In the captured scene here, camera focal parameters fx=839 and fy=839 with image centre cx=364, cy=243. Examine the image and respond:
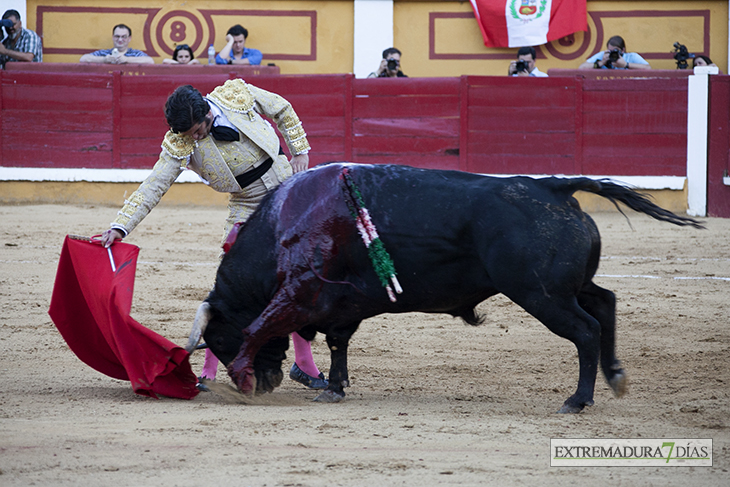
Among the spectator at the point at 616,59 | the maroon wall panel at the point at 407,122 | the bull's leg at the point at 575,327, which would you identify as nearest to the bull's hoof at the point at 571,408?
the bull's leg at the point at 575,327

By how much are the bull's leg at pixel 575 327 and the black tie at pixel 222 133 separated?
1.19 metres

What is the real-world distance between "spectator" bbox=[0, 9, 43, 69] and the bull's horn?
6636 millimetres

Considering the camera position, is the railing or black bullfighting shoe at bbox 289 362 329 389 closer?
black bullfighting shoe at bbox 289 362 329 389

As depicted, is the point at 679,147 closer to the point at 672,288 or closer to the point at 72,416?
the point at 672,288

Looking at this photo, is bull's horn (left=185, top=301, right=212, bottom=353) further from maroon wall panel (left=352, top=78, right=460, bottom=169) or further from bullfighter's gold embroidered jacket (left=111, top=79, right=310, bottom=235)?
maroon wall panel (left=352, top=78, right=460, bottom=169)

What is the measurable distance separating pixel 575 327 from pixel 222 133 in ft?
4.60

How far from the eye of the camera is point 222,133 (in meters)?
3.02

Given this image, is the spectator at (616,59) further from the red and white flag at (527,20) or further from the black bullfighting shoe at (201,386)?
the black bullfighting shoe at (201,386)

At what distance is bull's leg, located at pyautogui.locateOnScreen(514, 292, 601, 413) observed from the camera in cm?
267

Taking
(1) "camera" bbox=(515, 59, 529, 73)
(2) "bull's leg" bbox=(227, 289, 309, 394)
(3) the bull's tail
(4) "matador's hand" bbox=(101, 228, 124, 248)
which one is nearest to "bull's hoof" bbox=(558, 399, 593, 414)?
(3) the bull's tail

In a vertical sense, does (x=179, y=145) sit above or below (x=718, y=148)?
below

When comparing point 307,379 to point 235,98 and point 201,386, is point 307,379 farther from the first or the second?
point 235,98

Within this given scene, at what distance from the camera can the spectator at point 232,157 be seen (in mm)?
3004

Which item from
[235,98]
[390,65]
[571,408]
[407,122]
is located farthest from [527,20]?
[571,408]
